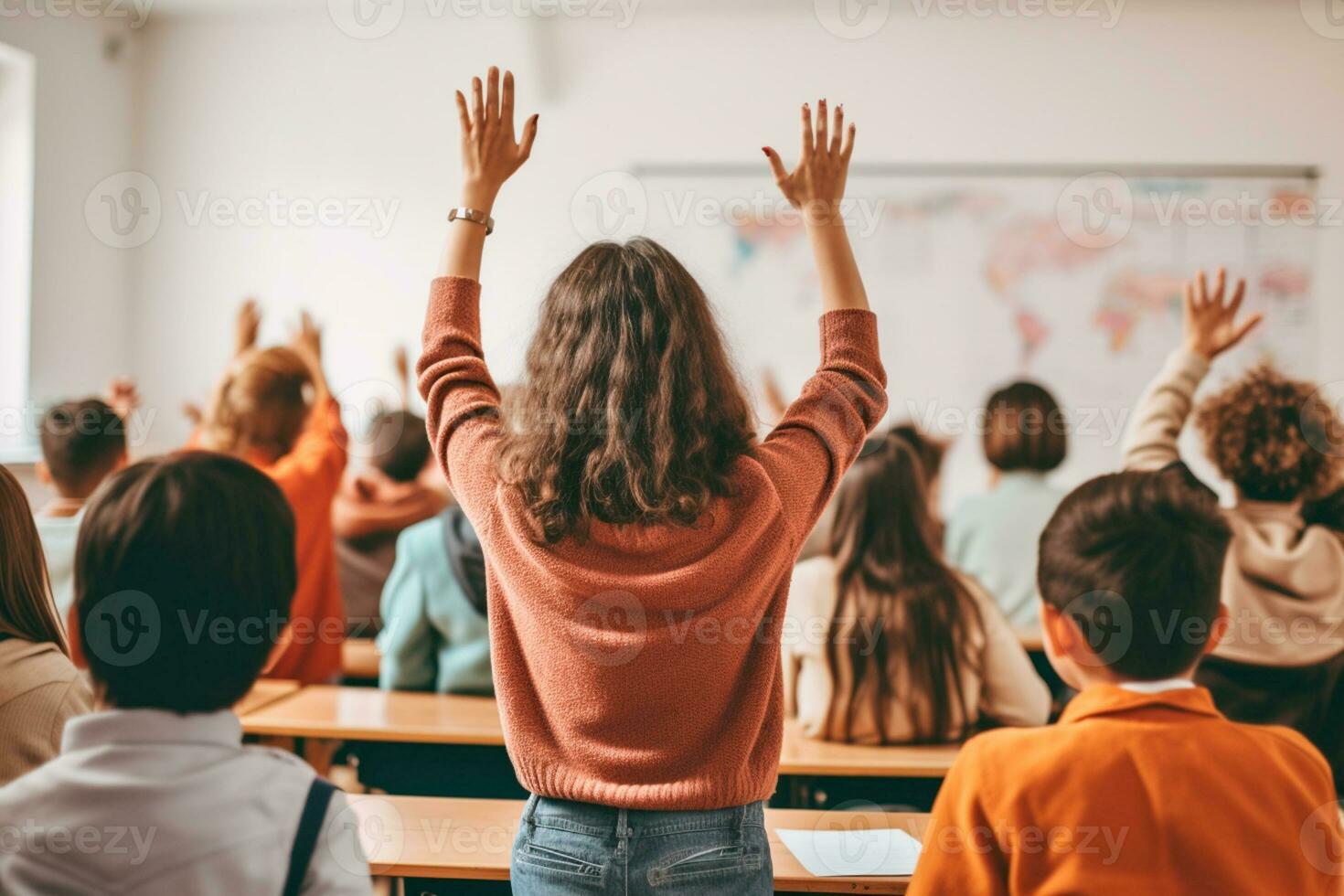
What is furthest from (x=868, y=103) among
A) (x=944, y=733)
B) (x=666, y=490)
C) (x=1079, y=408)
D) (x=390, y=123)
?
(x=666, y=490)

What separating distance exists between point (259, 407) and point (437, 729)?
1098 millimetres

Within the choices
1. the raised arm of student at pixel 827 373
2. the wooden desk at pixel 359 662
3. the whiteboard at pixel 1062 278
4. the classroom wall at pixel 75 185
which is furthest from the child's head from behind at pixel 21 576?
the classroom wall at pixel 75 185

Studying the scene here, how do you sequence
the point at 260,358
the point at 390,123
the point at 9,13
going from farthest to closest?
the point at 390,123, the point at 9,13, the point at 260,358

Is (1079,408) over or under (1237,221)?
under

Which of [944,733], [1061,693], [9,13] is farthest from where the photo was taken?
[9,13]

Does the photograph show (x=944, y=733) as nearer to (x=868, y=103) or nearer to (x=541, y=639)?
(x=541, y=639)

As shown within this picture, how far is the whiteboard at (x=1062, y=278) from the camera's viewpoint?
4.61m

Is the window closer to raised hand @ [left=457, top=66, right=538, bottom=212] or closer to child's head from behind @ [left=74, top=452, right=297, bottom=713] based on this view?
raised hand @ [left=457, top=66, right=538, bottom=212]

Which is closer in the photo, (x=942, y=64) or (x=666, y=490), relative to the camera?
(x=666, y=490)

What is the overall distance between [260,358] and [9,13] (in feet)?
8.90

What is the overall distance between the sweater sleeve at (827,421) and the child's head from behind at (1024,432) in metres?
1.59

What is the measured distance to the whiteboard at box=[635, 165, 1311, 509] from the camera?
15.1 feet

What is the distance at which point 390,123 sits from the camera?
196 inches

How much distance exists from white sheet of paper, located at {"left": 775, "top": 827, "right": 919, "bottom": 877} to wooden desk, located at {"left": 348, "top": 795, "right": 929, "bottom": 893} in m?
0.02
